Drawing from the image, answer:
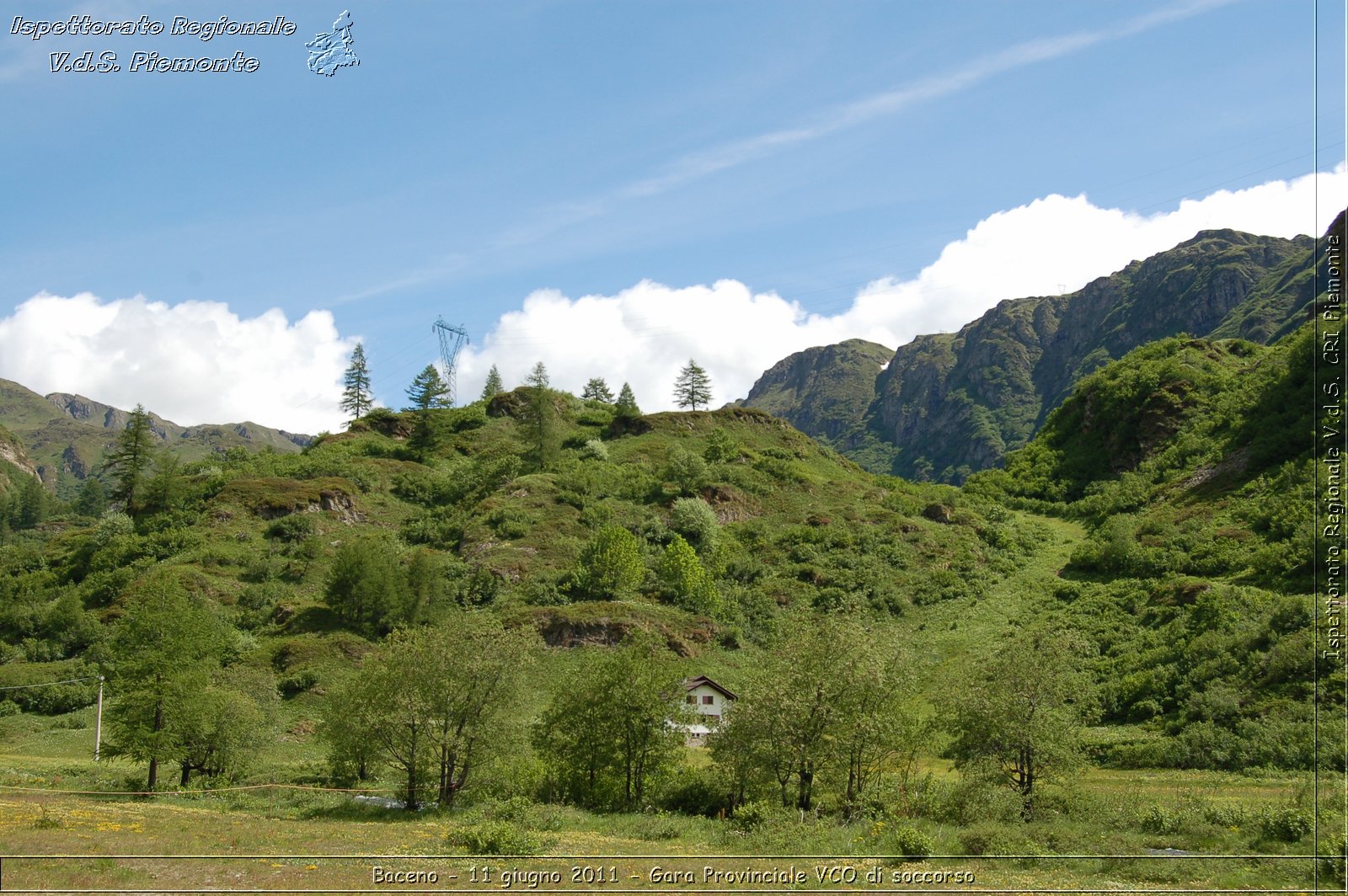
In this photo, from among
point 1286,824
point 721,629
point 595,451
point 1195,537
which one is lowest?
point 1286,824

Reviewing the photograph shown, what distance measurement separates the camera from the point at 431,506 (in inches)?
3723

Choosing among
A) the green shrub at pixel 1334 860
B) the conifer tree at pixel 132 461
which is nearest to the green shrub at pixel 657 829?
the green shrub at pixel 1334 860

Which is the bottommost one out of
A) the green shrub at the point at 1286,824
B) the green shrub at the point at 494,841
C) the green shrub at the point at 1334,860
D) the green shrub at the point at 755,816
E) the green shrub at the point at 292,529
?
the green shrub at the point at 755,816

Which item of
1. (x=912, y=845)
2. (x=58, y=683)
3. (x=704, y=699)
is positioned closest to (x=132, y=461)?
(x=58, y=683)

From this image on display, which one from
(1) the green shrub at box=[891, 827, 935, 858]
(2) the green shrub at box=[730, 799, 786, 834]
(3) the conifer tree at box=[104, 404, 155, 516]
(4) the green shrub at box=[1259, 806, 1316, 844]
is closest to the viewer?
(4) the green shrub at box=[1259, 806, 1316, 844]

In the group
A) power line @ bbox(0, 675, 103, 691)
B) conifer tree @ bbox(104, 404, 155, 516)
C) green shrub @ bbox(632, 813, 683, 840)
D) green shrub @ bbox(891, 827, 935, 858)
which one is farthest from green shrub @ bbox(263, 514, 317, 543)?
green shrub @ bbox(891, 827, 935, 858)

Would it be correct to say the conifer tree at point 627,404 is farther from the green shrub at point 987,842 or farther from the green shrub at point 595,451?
the green shrub at point 987,842

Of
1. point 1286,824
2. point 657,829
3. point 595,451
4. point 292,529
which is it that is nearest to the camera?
point 1286,824

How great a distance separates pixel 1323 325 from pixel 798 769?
75.5m

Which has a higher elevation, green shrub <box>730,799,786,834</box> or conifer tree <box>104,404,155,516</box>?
conifer tree <box>104,404,155,516</box>

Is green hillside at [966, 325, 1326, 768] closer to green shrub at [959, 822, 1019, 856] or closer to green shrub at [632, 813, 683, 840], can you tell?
green shrub at [959, 822, 1019, 856]

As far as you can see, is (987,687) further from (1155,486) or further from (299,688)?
(1155,486)

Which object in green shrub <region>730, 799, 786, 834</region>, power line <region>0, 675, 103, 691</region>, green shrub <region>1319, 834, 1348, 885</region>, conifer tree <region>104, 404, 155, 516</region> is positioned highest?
conifer tree <region>104, 404, 155, 516</region>

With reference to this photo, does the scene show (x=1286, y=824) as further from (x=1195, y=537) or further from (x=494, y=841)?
(x=1195, y=537)
